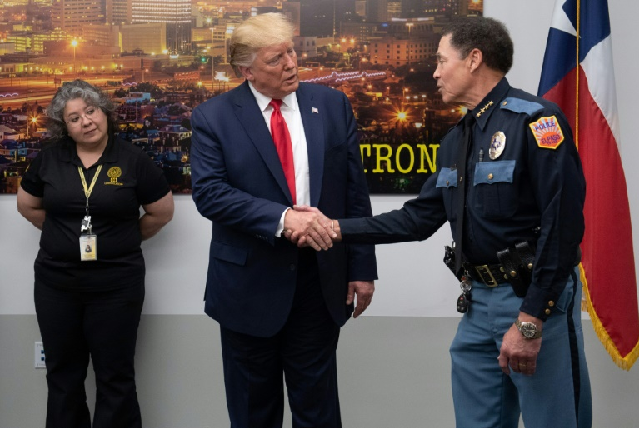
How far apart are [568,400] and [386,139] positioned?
1.52 meters

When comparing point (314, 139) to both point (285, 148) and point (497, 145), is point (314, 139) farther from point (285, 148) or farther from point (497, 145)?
point (497, 145)

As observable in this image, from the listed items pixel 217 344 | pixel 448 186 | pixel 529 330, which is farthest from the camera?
pixel 217 344

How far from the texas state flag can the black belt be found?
1.04 metres

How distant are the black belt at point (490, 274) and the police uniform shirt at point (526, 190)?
0.7 inches

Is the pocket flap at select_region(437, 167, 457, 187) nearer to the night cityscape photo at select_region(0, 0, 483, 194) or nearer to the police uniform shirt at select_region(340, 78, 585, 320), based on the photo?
the police uniform shirt at select_region(340, 78, 585, 320)

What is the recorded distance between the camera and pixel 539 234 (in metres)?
2.04

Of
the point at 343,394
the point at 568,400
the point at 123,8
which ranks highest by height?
the point at 123,8

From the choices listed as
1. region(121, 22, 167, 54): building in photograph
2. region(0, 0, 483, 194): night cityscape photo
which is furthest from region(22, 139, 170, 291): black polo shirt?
region(121, 22, 167, 54): building in photograph

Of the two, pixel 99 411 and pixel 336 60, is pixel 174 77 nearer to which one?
pixel 336 60

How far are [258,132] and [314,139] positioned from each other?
18 cm

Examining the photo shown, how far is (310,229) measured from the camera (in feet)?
7.97

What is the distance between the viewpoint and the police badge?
2.06 meters

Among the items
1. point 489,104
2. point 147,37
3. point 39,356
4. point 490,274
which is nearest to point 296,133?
point 489,104

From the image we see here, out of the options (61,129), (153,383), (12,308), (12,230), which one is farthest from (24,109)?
(153,383)
